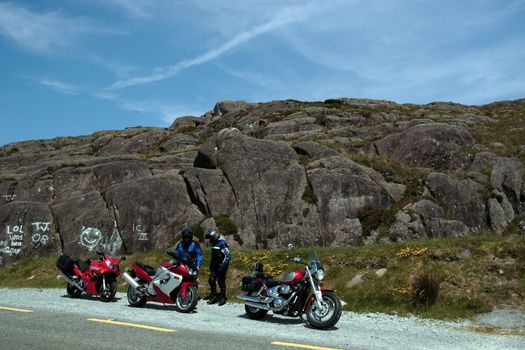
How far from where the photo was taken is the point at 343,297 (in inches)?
583

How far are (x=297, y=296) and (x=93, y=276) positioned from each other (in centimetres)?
822

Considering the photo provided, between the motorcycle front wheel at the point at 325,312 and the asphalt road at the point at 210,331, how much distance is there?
0.71 feet

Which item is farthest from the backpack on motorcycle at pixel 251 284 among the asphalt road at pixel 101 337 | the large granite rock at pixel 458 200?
the large granite rock at pixel 458 200

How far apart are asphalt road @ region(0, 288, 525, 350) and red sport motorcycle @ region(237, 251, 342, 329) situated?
0.29m

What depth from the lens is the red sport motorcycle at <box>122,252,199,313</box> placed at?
13841 mm

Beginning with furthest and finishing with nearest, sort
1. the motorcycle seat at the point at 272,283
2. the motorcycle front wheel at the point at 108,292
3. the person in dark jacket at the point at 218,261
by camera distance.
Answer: the motorcycle front wheel at the point at 108,292
the person in dark jacket at the point at 218,261
the motorcycle seat at the point at 272,283

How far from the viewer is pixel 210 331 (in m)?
10.6

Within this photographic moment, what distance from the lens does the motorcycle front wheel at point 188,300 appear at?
13586 mm

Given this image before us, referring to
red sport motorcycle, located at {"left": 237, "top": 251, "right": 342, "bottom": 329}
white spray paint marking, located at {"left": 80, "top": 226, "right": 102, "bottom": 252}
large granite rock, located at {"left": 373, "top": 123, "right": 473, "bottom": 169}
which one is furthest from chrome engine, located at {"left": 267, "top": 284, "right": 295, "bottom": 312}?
large granite rock, located at {"left": 373, "top": 123, "right": 473, "bottom": 169}

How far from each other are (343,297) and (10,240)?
2037 cm

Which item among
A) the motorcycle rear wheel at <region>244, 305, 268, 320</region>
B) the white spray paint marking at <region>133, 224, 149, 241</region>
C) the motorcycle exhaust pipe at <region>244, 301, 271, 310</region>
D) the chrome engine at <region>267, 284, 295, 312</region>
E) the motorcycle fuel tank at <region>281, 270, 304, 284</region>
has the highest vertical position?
the white spray paint marking at <region>133, 224, 149, 241</region>

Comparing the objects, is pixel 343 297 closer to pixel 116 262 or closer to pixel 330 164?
pixel 116 262

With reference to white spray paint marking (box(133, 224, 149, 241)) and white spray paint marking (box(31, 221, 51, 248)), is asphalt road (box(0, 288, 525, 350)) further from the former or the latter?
white spray paint marking (box(31, 221, 51, 248))

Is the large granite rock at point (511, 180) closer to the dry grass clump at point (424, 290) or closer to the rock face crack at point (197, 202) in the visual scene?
the rock face crack at point (197, 202)
